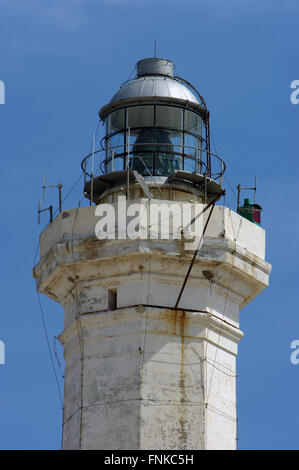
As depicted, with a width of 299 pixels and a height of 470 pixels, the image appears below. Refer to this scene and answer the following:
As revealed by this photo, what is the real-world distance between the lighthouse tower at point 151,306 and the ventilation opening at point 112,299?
1 centimetres

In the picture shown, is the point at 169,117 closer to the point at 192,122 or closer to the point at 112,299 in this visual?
the point at 192,122

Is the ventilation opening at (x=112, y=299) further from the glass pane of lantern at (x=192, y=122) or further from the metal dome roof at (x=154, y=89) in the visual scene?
the metal dome roof at (x=154, y=89)

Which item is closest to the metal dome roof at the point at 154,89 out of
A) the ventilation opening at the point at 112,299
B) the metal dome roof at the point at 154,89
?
the metal dome roof at the point at 154,89

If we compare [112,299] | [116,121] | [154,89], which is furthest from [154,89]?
[112,299]

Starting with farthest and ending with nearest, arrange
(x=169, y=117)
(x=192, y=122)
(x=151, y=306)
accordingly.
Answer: (x=192, y=122) < (x=169, y=117) < (x=151, y=306)

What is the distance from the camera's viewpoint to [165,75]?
3556cm

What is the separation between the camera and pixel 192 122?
35188 millimetres

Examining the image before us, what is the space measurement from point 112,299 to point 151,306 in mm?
690

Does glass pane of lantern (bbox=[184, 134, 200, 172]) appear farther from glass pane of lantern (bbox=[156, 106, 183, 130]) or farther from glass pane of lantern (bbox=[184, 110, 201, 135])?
glass pane of lantern (bbox=[156, 106, 183, 130])

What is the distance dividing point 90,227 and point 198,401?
3042 mm

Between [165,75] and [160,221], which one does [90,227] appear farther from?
[165,75]

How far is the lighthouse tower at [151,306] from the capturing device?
108ft
